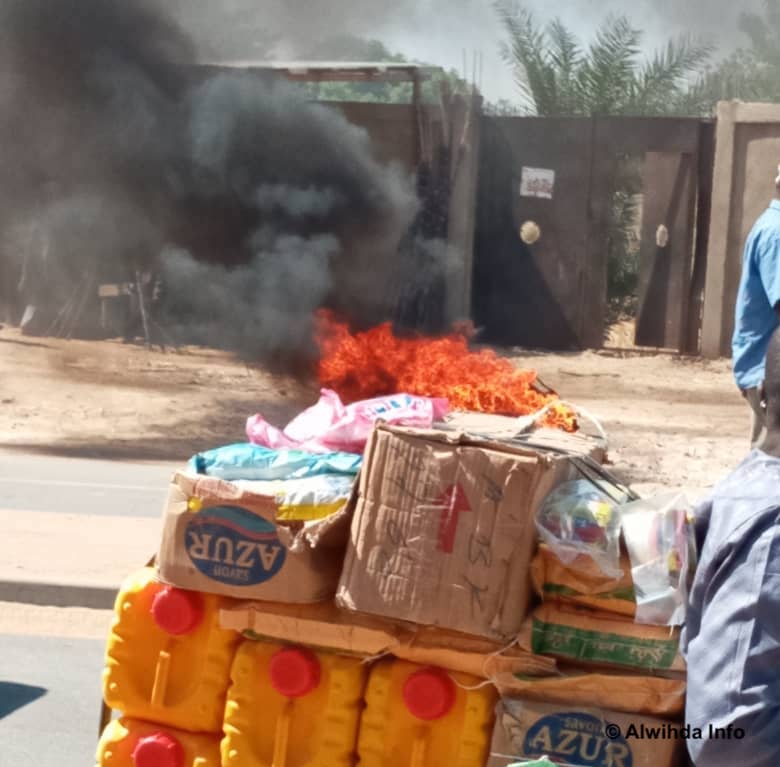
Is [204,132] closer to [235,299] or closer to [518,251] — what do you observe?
[235,299]

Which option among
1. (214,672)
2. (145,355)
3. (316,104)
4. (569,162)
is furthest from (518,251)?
(214,672)

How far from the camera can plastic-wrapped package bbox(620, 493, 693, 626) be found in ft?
8.36

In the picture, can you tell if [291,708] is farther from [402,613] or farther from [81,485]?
[81,485]

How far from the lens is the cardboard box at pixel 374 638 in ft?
8.64

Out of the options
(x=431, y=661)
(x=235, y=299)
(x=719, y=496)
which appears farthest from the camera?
(x=235, y=299)

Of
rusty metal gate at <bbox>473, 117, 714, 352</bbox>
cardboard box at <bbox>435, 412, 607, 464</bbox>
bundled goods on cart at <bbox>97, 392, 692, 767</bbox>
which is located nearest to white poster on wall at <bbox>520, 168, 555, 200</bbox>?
rusty metal gate at <bbox>473, 117, 714, 352</bbox>

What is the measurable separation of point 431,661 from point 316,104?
12.4 m

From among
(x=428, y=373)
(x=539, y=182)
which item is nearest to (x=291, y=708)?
(x=428, y=373)

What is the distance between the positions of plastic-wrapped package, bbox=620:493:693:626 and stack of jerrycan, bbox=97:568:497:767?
37 centimetres

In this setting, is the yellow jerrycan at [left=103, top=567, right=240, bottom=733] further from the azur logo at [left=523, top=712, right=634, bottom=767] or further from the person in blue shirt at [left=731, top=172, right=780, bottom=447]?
the person in blue shirt at [left=731, top=172, right=780, bottom=447]

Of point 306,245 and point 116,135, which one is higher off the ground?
point 116,135

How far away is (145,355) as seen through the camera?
15734 millimetres

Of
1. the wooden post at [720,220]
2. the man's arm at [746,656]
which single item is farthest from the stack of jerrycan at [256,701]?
the wooden post at [720,220]

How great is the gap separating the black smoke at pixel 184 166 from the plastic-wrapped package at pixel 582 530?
10027mm
